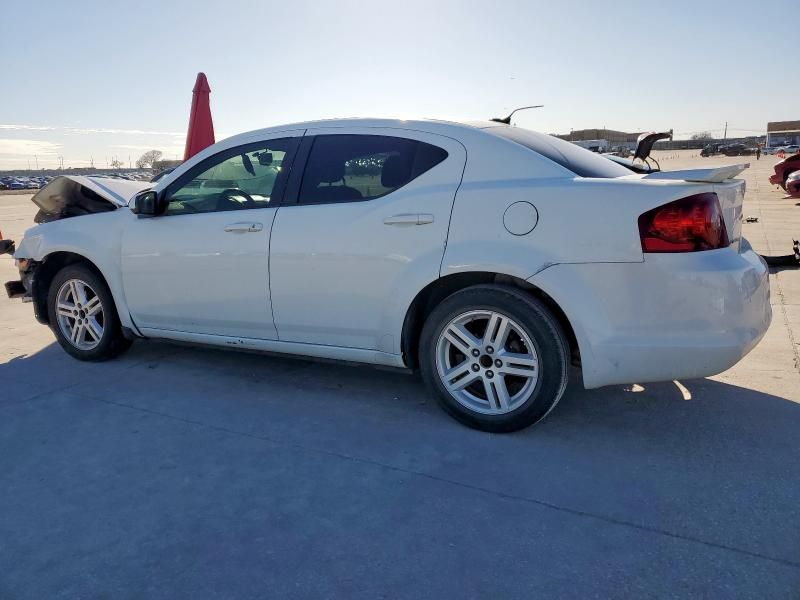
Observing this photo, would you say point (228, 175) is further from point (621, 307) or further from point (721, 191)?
point (721, 191)

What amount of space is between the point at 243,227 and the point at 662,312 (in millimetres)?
2443

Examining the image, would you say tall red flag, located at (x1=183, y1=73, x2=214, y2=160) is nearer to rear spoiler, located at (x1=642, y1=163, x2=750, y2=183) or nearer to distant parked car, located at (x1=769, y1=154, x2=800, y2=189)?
rear spoiler, located at (x1=642, y1=163, x2=750, y2=183)

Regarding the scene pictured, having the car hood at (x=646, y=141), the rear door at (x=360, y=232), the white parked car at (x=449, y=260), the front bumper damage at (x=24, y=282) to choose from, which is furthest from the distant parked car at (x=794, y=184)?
the front bumper damage at (x=24, y=282)

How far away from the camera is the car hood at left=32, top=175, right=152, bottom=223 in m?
5.47

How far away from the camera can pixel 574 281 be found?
3.03 m

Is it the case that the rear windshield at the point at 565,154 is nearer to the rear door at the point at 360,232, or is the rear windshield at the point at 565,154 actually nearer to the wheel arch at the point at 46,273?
the rear door at the point at 360,232

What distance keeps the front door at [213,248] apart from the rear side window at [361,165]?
0.71 ft

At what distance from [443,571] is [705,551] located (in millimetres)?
959

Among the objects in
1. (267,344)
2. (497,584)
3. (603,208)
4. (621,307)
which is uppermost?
(603,208)

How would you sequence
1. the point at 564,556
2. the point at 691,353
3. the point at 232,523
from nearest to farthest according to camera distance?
1. the point at 564,556
2. the point at 232,523
3. the point at 691,353

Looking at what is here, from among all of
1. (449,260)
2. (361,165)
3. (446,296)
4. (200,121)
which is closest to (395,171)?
(361,165)

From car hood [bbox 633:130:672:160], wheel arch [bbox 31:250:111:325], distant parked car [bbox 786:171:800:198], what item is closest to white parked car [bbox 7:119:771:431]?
wheel arch [bbox 31:250:111:325]

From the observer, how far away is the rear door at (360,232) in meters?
3.38

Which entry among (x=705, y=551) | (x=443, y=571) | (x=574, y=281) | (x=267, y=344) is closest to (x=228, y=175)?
(x=267, y=344)
